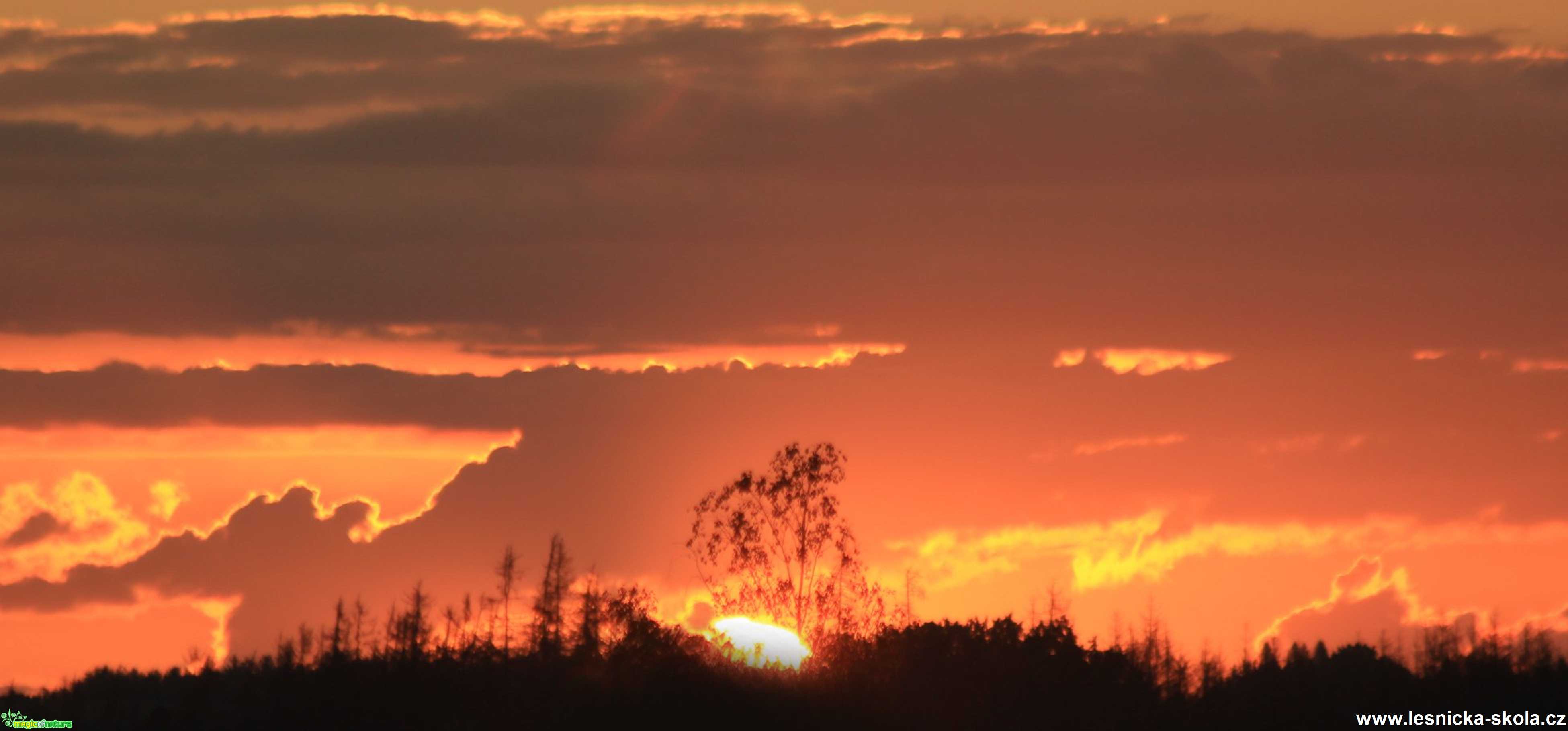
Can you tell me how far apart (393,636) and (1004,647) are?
99.7ft

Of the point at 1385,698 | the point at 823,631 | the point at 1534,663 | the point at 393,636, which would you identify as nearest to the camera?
the point at 1385,698

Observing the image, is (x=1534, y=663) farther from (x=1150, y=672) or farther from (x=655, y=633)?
(x=655, y=633)

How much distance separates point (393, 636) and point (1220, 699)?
40788mm

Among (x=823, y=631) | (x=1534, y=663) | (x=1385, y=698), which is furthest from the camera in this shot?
(x=823, y=631)

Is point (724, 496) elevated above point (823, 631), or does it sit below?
above

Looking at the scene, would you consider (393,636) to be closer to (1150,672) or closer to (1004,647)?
(1004,647)

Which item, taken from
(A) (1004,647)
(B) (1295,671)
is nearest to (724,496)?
(A) (1004,647)

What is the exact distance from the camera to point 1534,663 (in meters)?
94.4

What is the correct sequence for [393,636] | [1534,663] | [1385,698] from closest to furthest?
[1385,698] → [1534,663] → [393,636]

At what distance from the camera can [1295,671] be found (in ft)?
366

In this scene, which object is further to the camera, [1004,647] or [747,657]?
[1004,647]

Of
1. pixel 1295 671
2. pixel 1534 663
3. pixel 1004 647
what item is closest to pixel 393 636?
pixel 1004 647

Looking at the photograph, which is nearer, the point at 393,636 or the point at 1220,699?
the point at 1220,699

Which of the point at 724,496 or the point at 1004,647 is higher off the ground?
the point at 724,496
